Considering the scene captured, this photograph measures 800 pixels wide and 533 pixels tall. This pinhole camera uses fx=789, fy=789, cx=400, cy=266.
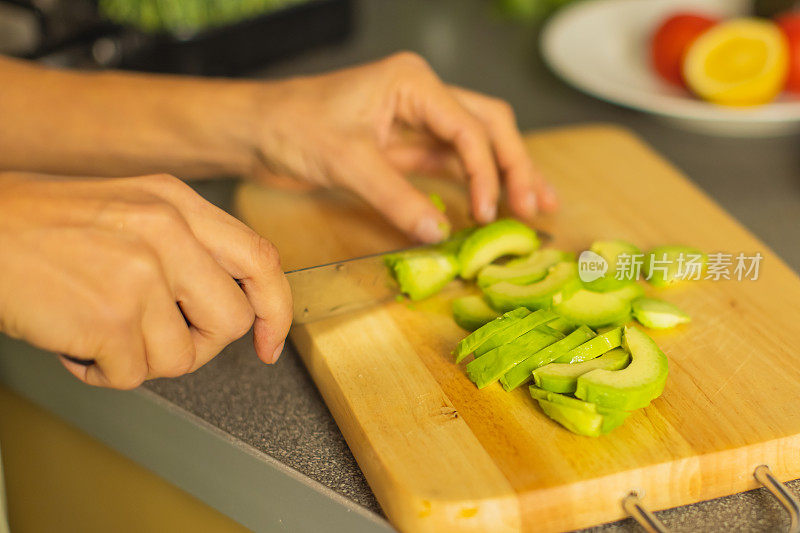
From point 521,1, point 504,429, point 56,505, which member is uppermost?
point 521,1

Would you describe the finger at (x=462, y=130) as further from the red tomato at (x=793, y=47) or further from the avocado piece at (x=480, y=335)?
the red tomato at (x=793, y=47)

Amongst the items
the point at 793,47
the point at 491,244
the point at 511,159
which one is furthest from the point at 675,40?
the point at 491,244

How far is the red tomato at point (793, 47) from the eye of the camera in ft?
6.31

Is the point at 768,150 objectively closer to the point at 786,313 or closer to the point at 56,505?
the point at 786,313

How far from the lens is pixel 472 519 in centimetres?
95

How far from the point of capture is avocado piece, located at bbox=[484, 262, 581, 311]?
1.21 metres

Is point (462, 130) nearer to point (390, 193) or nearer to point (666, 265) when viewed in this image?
point (390, 193)

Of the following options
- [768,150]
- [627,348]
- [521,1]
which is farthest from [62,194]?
[521,1]

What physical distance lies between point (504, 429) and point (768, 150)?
1.24 meters

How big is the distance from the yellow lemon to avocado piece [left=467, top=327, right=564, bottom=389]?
1073 mm

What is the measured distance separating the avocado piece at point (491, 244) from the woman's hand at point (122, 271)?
42 cm

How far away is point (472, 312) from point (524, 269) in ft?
0.47

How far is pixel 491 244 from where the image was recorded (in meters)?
1.33

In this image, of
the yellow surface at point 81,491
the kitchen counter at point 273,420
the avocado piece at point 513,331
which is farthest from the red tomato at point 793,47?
the yellow surface at point 81,491
